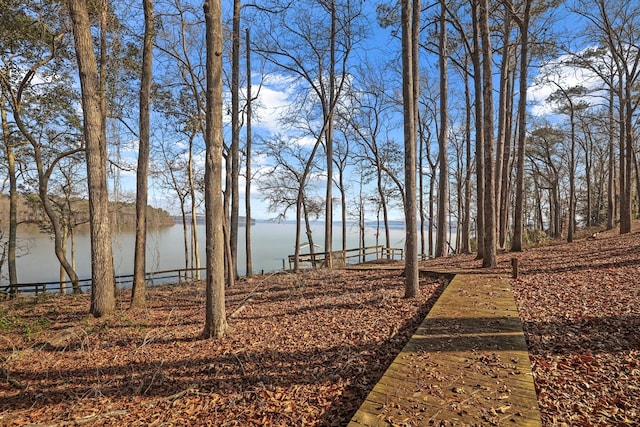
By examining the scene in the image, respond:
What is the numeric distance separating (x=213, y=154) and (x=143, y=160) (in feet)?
10.7

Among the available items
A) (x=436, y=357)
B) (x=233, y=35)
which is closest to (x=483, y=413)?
(x=436, y=357)

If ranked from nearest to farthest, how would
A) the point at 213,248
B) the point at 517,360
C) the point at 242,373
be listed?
1. the point at 517,360
2. the point at 242,373
3. the point at 213,248

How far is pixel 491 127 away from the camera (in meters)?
7.52

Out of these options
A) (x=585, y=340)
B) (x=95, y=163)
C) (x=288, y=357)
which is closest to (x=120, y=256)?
(x=95, y=163)

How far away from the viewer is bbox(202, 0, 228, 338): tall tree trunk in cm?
425

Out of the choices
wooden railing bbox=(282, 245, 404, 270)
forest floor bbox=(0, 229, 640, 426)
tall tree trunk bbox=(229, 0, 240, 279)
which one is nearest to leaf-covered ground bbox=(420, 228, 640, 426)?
forest floor bbox=(0, 229, 640, 426)

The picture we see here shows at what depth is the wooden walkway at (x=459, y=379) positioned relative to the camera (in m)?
2.23

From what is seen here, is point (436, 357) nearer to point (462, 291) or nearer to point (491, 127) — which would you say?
point (462, 291)

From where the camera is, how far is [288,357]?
3600 mm

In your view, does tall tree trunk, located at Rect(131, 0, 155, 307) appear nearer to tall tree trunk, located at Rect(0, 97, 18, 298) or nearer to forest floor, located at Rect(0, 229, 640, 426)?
forest floor, located at Rect(0, 229, 640, 426)

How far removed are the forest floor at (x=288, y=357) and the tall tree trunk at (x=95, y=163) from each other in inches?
27.8

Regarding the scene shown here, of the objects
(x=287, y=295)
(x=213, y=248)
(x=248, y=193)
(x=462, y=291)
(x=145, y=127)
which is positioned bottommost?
(x=287, y=295)

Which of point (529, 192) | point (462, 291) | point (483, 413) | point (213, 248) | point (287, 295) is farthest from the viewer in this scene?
point (529, 192)

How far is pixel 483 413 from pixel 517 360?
3.34ft
